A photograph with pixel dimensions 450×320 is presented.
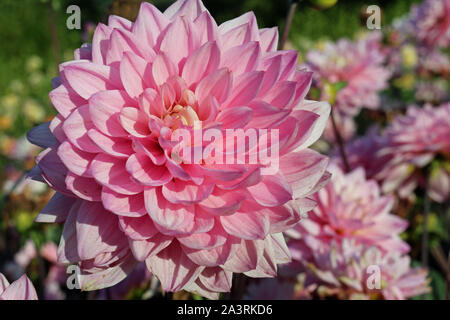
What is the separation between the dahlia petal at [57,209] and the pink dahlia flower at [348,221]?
47cm

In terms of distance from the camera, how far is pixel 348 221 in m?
0.96

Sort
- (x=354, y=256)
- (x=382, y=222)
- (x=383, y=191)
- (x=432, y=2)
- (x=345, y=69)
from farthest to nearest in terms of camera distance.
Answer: (x=432, y=2)
(x=345, y=69)
(x=383, y=191)
(x=382, y=222)
(x=354, y=256)

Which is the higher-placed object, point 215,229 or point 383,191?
point 383,191

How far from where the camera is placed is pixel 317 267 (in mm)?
882

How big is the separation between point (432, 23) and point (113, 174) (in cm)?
194

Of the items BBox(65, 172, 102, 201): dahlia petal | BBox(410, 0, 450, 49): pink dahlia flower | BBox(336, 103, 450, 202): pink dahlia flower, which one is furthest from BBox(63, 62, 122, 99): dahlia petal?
BBox(410, 0, 450, 49): pink dahlia flower

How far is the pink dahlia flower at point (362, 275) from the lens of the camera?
2.68ft

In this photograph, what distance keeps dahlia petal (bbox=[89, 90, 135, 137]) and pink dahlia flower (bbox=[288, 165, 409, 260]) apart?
1.57 ft

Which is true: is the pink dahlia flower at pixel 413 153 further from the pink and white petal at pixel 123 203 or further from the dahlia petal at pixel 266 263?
the pink and white petal at pixel 123 203

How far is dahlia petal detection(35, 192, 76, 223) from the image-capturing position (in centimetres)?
59

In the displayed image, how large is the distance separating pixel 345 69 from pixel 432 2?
0.68 m

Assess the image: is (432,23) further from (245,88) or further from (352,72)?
(245,88)
